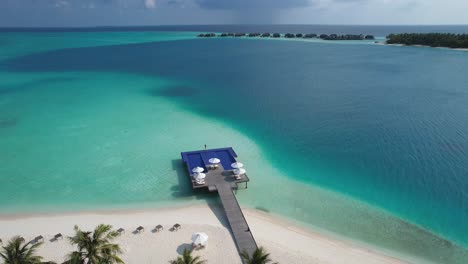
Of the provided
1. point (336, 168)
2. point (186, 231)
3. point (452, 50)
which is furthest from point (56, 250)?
point (452, 50)

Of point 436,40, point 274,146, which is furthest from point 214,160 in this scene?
point 436,40

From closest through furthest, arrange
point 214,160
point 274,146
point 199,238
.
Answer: point 199,238 → point 214,160 → point 274,146

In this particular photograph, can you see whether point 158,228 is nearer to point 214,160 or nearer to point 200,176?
point 200,176

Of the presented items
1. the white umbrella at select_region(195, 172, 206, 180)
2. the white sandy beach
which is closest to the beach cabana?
the white umbrella at select_region(195, 172, 206, 180)

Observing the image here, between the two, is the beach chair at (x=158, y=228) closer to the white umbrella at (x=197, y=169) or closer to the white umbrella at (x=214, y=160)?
the white umbrella at (x=197, y=169)

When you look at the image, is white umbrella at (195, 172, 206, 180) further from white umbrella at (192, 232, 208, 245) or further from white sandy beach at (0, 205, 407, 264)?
white umbrella at (192, 232, 208, 245)

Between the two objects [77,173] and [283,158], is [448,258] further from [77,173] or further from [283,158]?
[77,173]
